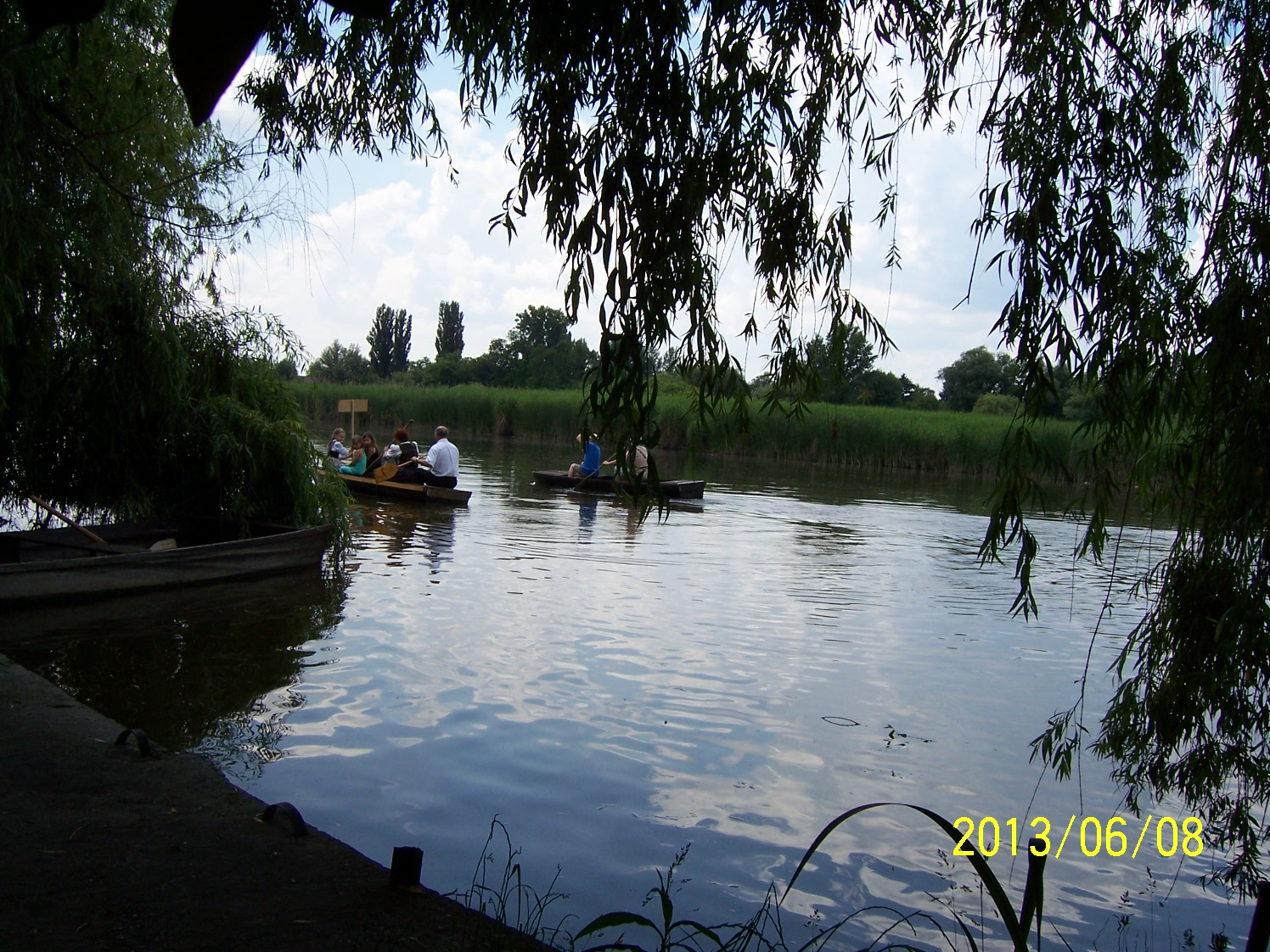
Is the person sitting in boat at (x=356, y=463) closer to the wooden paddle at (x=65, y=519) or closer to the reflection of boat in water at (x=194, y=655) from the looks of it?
the reflection of boat in water at (x=194, y=655)

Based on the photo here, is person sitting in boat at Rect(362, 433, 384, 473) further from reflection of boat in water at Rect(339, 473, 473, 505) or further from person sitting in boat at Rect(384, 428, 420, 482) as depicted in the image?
reflection of boat in water at Rect(339, 473, 473, 505)

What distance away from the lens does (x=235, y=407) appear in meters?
10.1

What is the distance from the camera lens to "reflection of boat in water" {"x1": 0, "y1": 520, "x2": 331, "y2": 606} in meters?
8.18

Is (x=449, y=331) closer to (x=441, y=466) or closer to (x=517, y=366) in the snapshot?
(x=517, y=366)

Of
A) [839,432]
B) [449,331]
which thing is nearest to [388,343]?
[449,331]

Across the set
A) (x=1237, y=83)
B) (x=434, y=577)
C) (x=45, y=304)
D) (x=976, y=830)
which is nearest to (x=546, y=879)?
(x=976, y=830)

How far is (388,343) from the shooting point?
282ft

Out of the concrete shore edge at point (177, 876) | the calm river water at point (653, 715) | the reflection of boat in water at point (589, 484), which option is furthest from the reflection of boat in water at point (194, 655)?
Result: the reflection of boat in water at point (589, 484)

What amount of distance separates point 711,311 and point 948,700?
5071 millimetres

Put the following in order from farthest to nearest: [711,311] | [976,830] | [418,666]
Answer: [418,666]
[976,830]
[711,311]

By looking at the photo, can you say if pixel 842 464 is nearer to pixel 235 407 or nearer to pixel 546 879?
pixel 235 407

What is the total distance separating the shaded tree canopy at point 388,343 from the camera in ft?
280

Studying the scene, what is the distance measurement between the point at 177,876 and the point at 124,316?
673 cm

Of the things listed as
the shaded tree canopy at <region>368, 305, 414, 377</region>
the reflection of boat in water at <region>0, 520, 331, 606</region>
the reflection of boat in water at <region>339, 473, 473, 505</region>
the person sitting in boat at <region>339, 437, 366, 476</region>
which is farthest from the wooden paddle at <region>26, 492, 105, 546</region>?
the shaded tree canopy at <region>368, 305, 414, 377</region>
